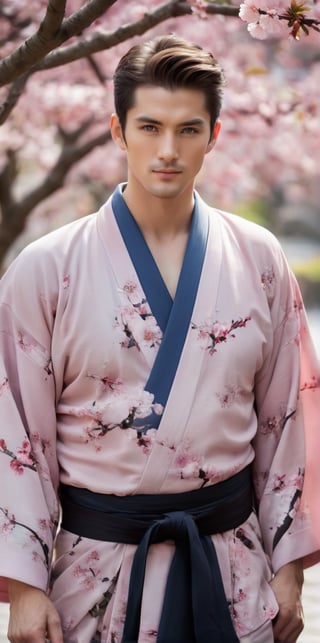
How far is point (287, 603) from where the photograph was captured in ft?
10.0

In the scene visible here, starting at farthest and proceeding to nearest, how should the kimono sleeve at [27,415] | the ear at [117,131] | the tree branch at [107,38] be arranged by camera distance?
the tree branch at [107,38], the ear at [117,131], the kimono sleeve at [27,415]

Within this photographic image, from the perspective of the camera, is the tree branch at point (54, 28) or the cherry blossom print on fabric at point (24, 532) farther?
the tree branch at point (54, 28)

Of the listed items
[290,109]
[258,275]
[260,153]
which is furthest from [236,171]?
[258,275]

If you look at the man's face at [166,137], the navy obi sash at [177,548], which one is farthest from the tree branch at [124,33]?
the navy obi sash at [177,548]

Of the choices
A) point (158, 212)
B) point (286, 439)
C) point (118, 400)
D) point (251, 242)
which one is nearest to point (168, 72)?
point (158, 212)

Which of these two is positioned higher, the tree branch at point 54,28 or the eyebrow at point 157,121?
the tree branch at point 54,28

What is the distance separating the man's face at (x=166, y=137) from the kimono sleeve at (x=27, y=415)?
13.7 inches

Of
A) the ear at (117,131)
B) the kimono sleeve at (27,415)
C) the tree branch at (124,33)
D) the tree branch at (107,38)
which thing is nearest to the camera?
the kimono sleeve at (27,415)

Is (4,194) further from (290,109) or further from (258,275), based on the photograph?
(258,275)

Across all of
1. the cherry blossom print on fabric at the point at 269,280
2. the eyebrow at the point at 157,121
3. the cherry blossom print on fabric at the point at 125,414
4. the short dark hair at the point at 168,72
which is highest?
the short dark hair at the point at 168,72

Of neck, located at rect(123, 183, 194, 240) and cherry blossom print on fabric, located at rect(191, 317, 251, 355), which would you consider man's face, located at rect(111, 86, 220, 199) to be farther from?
cherry blossom print on fabric, located at rect(191, 317, 251, 355)

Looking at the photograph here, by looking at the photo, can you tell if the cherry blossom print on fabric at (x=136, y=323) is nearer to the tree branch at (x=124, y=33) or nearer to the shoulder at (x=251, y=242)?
the shoulder at (x=251, y=242)

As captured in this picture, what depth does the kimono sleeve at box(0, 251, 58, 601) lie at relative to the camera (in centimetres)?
296

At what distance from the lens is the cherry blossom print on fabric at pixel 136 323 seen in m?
2.96
